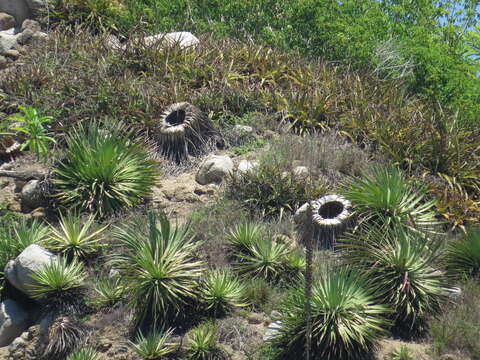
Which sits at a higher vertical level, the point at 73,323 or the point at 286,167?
the point at 286,167

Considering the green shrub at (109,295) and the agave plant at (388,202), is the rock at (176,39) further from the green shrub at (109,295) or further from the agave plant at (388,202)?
the green shrub at (109,295)

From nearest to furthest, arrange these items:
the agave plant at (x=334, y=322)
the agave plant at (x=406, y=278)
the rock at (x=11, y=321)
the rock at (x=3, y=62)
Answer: the agave plant at (x=334, y=322) → the agave plant at (x=406, y=278) → the rock at (x=11, y=321) → the rock at (x=3, y=62)

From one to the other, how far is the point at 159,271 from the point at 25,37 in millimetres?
10166

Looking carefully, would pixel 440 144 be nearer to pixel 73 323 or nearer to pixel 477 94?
pixel 477 94

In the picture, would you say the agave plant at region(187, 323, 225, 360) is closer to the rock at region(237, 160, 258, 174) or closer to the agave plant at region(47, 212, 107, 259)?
the agave plant at region(47, 212, 107, 259)

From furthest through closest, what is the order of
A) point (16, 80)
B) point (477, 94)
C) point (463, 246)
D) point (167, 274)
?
point (477, 94) < point (16, 80) < point (463, 246) < point (167, 274)

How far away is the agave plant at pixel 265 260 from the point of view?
8.84 m

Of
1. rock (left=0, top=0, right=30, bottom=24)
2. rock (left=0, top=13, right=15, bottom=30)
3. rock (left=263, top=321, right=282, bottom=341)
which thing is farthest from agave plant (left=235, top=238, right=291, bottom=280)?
rock (left=0, top=0, right=30, bottom=24)

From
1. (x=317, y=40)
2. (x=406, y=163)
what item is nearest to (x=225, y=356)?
(x=406, y=163)

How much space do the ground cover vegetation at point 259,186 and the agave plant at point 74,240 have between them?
3 cm

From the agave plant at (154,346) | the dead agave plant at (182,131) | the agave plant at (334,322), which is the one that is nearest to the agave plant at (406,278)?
the agave plant at (334,322)

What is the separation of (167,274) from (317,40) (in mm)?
11471

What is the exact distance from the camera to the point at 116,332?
8383 mm

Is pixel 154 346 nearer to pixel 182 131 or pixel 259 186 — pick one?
pixel 259 186
